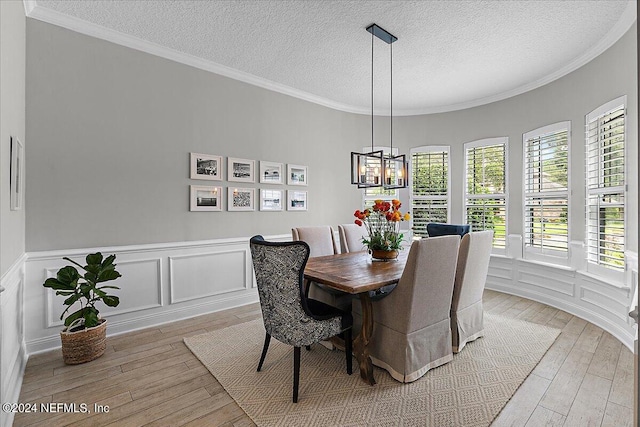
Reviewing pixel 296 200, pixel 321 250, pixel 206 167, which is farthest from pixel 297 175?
pixel 321 250

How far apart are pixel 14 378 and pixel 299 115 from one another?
13.7 ft

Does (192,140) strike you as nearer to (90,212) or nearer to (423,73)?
(90,212)

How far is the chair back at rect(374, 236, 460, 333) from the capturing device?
7.16ft

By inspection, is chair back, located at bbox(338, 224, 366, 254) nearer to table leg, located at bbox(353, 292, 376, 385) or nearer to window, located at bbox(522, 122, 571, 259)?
table leg, located at bbox(353, 292, 376, 385)

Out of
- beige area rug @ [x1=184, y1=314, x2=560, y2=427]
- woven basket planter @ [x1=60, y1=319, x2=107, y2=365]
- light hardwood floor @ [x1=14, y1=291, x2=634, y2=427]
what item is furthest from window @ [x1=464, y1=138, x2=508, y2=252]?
woven basket planter @ [x1=60, y1=319, x2=107, y2=365]

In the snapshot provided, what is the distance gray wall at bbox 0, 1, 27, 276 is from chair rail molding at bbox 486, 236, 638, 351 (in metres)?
4.69

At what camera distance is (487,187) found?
16.4 feet

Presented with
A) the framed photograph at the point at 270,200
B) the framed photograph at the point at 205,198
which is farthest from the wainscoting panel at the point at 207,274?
the framed photograph at the point at 270,200

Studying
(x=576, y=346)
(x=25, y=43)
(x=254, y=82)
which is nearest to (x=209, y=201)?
(x=254, y=82)

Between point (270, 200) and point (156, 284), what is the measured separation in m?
1.79

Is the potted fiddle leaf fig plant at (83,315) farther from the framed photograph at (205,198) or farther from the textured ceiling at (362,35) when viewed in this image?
the textured ceiling at (362,35)

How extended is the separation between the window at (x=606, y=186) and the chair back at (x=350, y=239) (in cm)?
260

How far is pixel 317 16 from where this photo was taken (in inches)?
113

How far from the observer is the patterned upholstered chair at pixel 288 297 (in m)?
2.01
